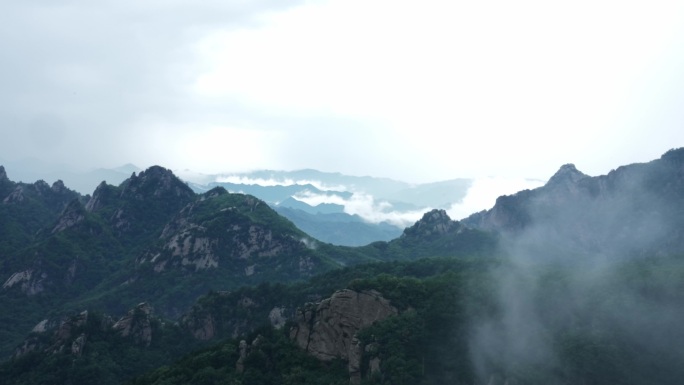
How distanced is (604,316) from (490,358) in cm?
1859

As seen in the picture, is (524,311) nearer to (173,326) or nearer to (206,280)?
(173,326)

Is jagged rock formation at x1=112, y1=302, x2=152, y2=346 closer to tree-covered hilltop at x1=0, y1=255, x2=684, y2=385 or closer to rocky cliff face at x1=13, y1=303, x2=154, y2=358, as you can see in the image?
rocky cliff face at x1=13, y1=303, x2=154, y2=358

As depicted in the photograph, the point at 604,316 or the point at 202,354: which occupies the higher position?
the point at 604,316

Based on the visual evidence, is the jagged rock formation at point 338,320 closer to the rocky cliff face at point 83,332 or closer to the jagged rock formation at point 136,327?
the jagged rock formation at point 136,327

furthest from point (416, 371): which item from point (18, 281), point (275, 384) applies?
point (18, 281)

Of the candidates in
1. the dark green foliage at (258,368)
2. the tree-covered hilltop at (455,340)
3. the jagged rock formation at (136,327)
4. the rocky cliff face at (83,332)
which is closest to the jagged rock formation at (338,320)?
the tree-covered hilltop at (455,340)

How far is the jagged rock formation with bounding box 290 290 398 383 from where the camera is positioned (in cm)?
9588

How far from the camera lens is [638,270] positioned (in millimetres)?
106062

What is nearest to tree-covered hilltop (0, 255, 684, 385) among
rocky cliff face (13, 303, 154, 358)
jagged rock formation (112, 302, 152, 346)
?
rocky cliff face (13, 303, 154, 358)

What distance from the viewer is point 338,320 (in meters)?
97.1

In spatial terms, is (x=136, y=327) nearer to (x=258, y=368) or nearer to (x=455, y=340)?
(x=258, y=368)

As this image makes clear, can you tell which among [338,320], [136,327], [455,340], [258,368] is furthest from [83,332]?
[455,340]

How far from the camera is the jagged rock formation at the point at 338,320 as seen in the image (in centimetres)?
9588

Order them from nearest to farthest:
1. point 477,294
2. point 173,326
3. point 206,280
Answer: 1. point 477,294
2. point 173,326
3. point 206,280
